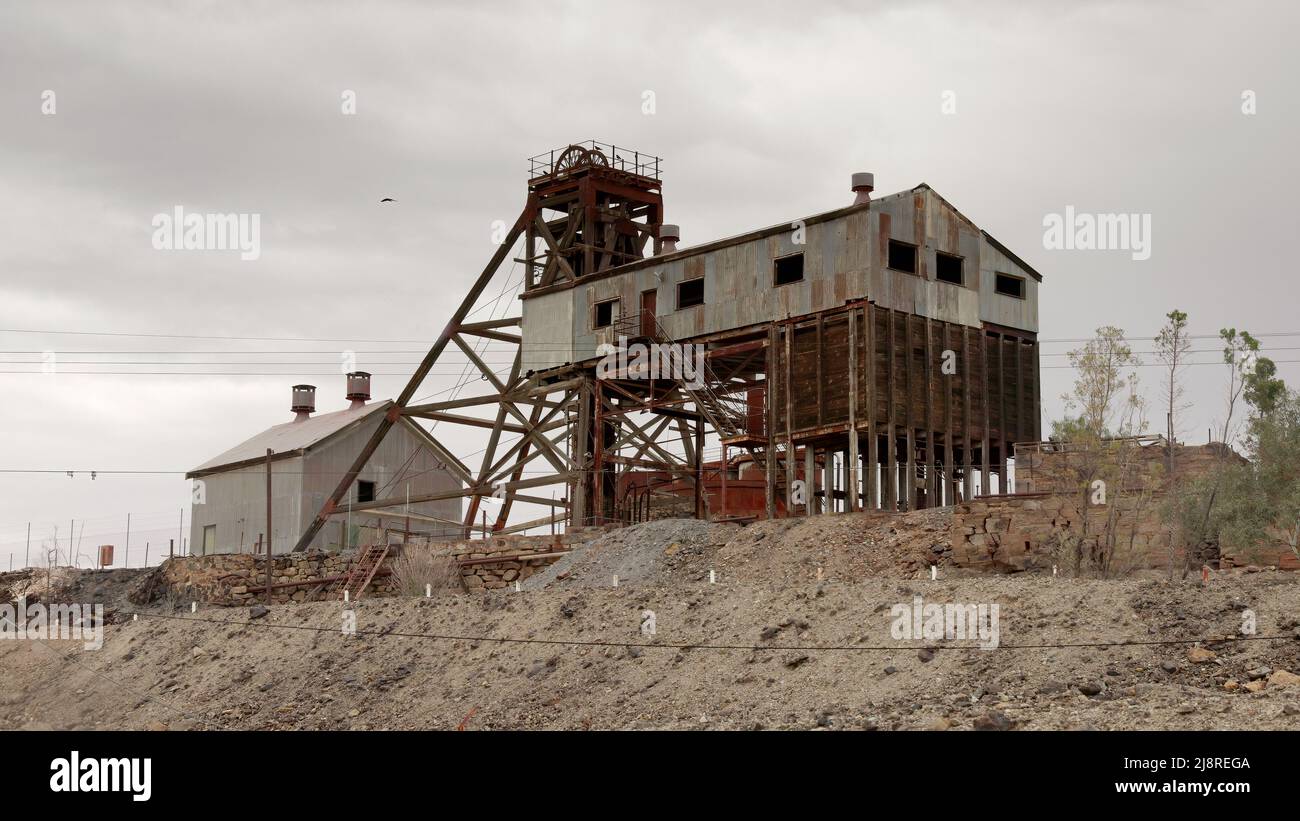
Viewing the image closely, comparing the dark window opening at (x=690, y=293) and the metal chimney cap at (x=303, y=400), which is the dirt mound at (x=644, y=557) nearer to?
the dark window opening at (x=690, y=293)

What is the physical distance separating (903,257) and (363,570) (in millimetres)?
16278

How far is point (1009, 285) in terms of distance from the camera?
1745 inches

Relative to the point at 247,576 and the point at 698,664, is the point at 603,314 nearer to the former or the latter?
the point at 247,576

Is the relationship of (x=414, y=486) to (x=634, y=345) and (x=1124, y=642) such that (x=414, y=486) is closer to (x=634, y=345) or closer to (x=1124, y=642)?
(x=634, y=345)

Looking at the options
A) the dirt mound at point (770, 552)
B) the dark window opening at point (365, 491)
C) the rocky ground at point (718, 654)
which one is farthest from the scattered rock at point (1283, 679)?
the dark window opening at point (365, 491)

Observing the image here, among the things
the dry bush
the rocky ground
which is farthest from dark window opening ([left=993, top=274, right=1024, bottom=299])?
the dry bush

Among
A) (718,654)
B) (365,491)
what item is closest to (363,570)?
(365,491)

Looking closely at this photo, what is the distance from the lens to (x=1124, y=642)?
2469cm

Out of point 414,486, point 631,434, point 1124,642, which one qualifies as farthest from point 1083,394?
point 414,486

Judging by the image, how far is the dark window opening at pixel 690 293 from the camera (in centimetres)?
4494
